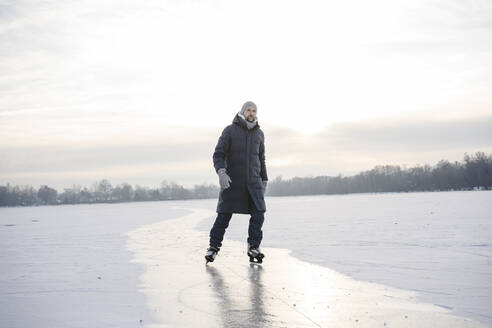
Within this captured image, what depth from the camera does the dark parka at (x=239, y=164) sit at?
6.22 meters

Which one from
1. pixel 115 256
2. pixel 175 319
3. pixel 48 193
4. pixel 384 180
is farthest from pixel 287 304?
pixel 48 193

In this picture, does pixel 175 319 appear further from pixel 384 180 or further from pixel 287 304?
pixel 384 180

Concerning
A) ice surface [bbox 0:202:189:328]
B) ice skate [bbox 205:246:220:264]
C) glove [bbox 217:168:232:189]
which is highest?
glove [bbox 217:168:232:189]

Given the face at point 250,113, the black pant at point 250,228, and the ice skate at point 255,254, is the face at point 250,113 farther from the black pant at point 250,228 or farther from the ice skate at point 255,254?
the ice skate at point 255,254

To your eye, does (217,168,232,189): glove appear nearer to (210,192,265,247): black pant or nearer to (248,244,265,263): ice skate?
(210,192,265,247): black pant

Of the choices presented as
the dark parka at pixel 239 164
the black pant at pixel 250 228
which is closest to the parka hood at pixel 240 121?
the dark parka at pixel 239 164

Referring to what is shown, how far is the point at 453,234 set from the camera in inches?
332

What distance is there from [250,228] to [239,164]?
86 centimetres

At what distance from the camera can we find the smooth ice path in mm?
3027

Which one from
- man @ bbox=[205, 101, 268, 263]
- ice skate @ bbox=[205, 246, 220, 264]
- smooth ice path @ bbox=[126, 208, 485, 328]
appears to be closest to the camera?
smooth ice path @ bbox=[126, 208, 485, 328]

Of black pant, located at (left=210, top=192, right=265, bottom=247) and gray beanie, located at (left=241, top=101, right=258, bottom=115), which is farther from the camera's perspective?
gray beanie, located at (left=241, top=101, right=258, bottom=115)

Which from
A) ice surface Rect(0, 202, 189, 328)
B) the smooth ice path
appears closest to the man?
the smooth ice path

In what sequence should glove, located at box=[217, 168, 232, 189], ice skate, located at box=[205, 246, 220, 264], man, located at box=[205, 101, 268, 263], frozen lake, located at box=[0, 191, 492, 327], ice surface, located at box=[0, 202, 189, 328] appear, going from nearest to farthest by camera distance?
ice surface, located at box=[0, 202, 189, 328], frozen lake, located at box=[0, 191, 492, 327], ice skate, located at box=[205, 246, 220, 264], glove, located at box=[217, 168, 232, 189], man, located at box=[205, 101, 268, 263]

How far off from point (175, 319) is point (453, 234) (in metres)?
6.75
